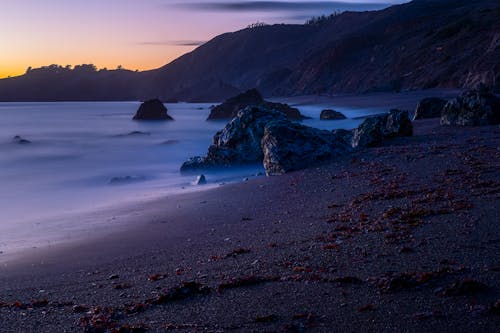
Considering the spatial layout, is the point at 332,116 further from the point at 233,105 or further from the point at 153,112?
the point at 153,112

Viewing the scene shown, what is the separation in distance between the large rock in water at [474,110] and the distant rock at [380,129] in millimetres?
1471

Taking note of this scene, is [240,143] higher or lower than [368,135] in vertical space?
lower

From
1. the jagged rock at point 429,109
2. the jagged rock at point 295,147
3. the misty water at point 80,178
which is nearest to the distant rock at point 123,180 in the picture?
the misty water at point 80,178

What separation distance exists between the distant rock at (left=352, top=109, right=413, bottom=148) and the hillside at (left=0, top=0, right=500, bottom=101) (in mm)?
16168

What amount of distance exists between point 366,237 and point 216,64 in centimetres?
12331

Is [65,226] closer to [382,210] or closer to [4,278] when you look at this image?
[4,278]

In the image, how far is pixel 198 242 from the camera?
5043mm

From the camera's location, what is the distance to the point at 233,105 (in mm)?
34875

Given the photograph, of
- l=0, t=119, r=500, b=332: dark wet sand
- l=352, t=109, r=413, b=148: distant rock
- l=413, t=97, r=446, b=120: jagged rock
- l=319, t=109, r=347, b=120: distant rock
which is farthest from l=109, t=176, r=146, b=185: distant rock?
l=319, t=109, r=347, b=120: distant rock

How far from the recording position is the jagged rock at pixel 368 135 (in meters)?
10.8

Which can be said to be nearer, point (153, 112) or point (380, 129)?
point (380, 129)

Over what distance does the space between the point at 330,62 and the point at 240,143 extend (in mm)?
57450

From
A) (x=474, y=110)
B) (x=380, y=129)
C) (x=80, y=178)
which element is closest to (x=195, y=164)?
(x=80, y=178)

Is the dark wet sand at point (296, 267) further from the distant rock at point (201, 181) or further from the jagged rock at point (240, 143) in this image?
the jagged rock at point (240, 143)
